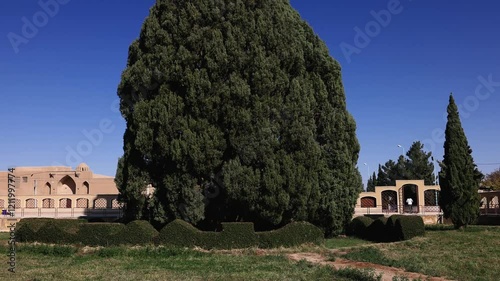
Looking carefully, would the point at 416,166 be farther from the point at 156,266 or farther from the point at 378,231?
the point at 156,266

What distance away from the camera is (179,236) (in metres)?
16.4

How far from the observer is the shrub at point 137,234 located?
16.5 m

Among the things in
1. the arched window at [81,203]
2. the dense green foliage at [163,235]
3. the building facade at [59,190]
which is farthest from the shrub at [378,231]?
the arched window at [81,203]

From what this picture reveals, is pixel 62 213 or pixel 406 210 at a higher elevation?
pixel 62 213

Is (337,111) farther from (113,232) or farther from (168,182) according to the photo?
(113,232)

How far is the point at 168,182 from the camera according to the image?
1827 cm

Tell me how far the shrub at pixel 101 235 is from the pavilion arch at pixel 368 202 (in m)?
32.9

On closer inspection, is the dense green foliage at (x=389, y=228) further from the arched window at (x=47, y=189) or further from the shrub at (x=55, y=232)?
the arched window at (x=47, y=189)

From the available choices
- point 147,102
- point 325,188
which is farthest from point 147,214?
point 325,188

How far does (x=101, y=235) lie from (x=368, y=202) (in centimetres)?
3413

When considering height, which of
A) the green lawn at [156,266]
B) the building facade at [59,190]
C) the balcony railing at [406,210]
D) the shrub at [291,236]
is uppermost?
the building facade at [59,190]

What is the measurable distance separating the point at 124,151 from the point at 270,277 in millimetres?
10878

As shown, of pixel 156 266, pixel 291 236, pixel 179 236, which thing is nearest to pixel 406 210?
pixel 291 236

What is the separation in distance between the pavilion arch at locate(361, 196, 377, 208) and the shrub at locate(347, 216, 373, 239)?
22.5 meters
